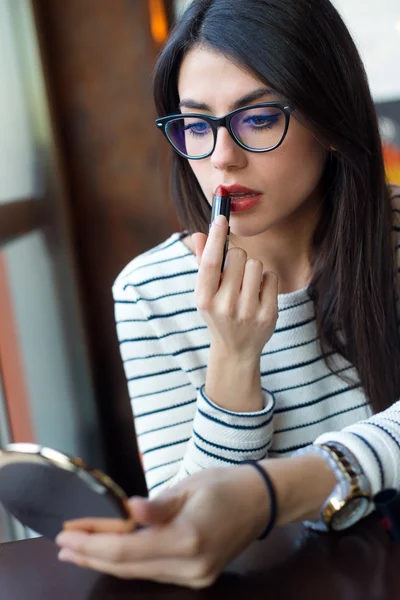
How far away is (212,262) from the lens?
0.90 meters

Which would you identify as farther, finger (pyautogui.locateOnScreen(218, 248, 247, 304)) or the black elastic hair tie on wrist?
finger (pyautogui.locateOnScreen(218, 248, 247, 304))

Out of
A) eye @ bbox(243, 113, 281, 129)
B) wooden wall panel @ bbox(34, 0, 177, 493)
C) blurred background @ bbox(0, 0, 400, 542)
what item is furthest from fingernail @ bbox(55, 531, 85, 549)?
wooden wall panel @ bbox(34, 0, 177, 493)

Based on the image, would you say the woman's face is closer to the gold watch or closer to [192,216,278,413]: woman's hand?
[192,216,278,413]: woman's hand

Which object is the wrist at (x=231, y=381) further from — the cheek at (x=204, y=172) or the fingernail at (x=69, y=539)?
the fingernail at (x=69, y=539)

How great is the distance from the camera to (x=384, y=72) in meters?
2.07

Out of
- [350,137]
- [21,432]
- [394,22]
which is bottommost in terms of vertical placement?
[21,432]

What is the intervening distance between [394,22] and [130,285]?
4.36ft

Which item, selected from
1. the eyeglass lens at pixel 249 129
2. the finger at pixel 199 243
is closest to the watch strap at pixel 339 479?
the finger at pixel 199 243

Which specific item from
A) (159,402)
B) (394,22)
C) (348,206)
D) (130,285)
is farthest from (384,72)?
(159,402)

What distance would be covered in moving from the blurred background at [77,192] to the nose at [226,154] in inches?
29.0

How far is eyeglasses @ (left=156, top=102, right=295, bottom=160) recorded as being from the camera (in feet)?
3.11

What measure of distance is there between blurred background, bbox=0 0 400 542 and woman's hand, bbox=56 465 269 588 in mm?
1067

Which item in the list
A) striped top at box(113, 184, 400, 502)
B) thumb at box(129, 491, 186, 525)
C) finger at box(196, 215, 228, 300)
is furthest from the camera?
striped top at box(113, 184, 400, 502)

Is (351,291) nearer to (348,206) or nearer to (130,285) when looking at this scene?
(348,206)
